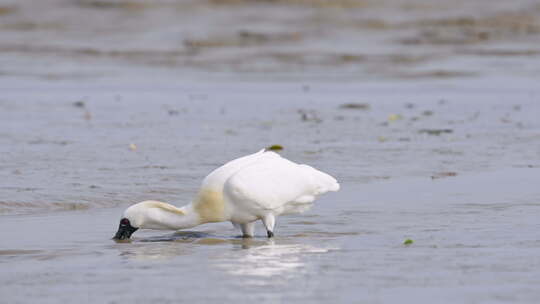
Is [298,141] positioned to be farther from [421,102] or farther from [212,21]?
[212,21]

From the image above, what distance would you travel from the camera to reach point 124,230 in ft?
26.4

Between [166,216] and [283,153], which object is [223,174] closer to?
[166,216]

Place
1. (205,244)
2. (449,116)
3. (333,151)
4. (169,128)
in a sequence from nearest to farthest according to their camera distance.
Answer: (205,244) → (333,151) → (169,128) → (449,116)

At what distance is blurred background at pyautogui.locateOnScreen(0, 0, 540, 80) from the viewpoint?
73.9 feet

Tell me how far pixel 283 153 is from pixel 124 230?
14.7 feet

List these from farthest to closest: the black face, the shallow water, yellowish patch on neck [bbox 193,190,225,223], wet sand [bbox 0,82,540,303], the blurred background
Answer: the blurred background
yellowish patch on neck [bbox 193,190,225,223]
the black face
the shallow water
wet sand [bbox 0,82,540,303]

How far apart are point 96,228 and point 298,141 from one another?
494cm

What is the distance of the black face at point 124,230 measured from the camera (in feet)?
26.3

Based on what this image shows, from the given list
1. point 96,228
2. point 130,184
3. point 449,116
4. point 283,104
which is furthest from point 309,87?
point 96,228

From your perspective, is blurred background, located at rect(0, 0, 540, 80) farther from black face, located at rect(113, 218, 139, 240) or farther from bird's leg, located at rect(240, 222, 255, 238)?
black face, located at rect(113, 218, 139, 240)

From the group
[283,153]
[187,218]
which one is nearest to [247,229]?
[187,218]

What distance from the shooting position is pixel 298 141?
43.3ft

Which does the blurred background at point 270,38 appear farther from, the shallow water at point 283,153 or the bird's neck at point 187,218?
the bird's neck at point 187,218

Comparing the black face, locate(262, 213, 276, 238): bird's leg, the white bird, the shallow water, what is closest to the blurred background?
the shallow water
